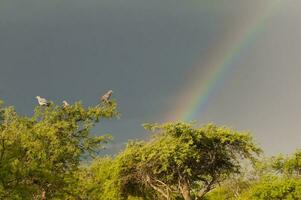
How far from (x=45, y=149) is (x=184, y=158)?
14118mm

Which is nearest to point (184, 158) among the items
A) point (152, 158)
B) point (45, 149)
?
point (152, 158)

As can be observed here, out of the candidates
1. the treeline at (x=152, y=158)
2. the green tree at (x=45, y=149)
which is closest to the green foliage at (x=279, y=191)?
the treeline at (x=152, y=158)

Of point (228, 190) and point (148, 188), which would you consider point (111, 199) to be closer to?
point (148, 188)

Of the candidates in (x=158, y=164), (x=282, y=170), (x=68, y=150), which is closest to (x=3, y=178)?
(x=68, y=150)

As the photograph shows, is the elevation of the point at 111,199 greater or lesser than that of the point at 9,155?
greater

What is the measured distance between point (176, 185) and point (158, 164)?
4256 mm

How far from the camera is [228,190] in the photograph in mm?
114062

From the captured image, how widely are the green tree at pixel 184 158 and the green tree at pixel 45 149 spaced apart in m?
4.46

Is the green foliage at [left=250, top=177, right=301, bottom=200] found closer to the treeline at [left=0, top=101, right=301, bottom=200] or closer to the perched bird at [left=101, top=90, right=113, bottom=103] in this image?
the treeline at [left=0, top=101, right=301, bottom=200]

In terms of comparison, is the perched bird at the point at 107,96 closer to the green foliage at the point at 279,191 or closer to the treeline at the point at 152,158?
the treeline at the point at 152,158

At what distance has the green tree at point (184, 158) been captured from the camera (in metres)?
46.7

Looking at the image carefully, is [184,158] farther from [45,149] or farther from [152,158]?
[45,149]

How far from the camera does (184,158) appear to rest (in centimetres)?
4625

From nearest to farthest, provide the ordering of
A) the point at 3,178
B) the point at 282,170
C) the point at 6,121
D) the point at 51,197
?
the point at 3,178, the point at 6,121, the point at 51,197, the point at 282,170
